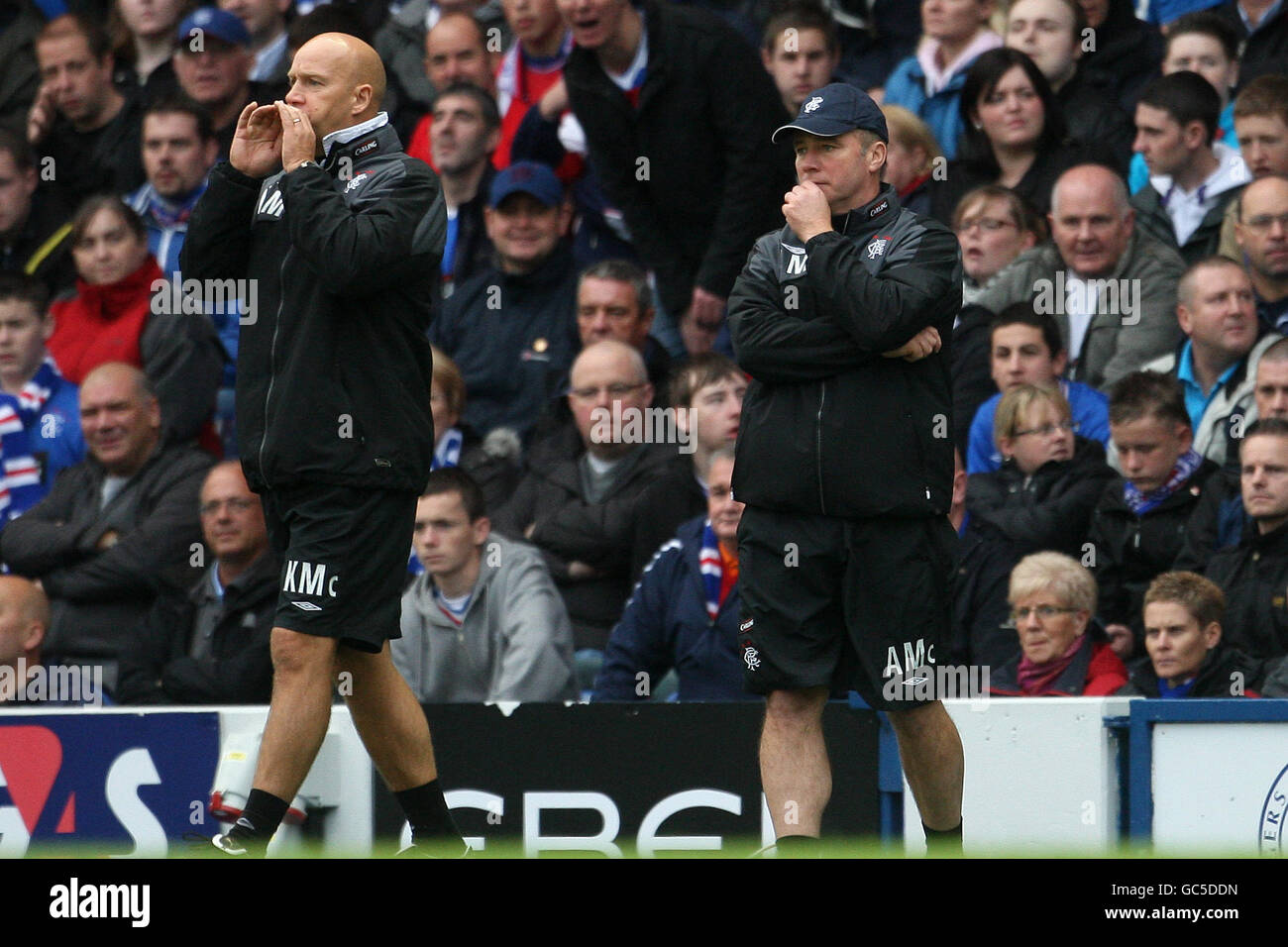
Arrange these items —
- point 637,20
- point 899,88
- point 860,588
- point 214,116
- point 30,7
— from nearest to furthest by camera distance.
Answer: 1. point 860,588
2. point 637,20
3. point 899,88
4. point 214,116
5. point 30,7

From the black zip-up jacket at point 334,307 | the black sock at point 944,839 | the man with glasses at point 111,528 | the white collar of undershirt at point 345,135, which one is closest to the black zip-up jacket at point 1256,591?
the black sock at point 944,839

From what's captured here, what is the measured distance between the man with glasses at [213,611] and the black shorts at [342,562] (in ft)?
8.23

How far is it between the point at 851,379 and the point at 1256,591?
2.54 m

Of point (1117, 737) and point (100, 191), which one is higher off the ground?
point (100, 191)

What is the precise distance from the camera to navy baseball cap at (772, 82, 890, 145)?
18.7ft

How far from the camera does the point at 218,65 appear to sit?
11523mm

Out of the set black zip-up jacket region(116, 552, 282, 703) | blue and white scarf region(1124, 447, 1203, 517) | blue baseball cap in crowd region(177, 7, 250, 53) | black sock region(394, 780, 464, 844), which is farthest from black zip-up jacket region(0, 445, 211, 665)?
blue and white scarf region(1124, 447, 1203, 517)

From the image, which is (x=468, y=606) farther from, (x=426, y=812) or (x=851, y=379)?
(x=851, y=379)

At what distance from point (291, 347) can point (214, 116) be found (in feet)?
20.7

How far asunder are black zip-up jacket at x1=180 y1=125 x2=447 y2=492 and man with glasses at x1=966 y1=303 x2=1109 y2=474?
10.9 ft

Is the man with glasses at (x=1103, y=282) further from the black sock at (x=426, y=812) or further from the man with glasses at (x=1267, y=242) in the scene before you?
the black sock at (x=426, y=812)

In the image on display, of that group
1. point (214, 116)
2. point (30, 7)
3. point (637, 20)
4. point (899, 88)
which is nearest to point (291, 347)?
point (637, 20)
